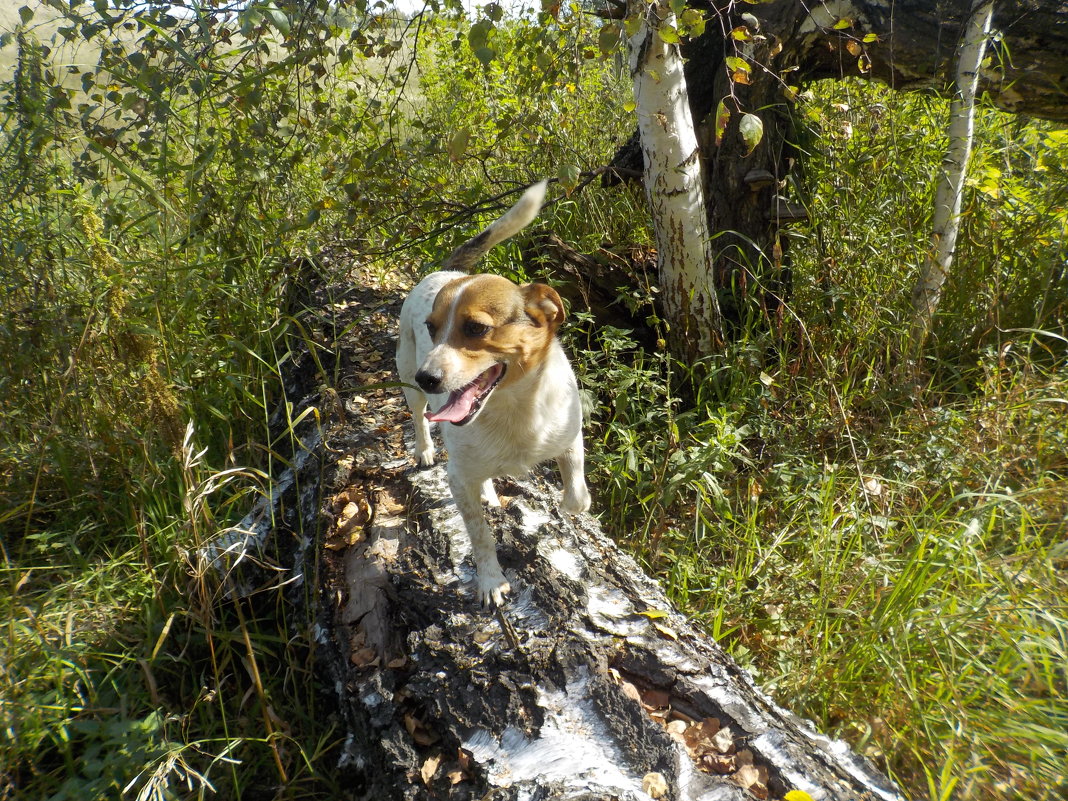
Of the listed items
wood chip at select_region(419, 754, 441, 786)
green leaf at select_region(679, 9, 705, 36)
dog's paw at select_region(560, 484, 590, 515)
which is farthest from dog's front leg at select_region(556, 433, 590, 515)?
green leaf at select_region(679, 9, 705, 36)

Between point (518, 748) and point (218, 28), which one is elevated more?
point (218, 28)

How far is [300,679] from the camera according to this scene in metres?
2.57

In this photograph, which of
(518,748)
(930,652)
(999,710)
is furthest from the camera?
(930,652)

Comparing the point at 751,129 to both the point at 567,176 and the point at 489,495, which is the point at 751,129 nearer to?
the point at 567,176

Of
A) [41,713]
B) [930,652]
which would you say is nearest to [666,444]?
[930,652]

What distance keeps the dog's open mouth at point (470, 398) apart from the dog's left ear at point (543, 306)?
9.7 inches

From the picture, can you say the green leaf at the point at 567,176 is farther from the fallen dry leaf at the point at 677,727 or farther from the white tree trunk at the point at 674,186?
the fallen dry leaf at the point at 677,727

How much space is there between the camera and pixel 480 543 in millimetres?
2506

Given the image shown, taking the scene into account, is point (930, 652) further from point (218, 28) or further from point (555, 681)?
point (218, 28)

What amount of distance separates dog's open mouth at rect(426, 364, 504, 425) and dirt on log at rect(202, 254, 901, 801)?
0.30 meters

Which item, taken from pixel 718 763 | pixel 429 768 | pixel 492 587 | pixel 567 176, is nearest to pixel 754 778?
pixel 718 763

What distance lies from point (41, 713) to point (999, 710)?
293 centimetres

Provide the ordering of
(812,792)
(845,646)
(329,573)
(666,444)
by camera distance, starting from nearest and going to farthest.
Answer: (812,792), (845,646), (329,573), (666,444)

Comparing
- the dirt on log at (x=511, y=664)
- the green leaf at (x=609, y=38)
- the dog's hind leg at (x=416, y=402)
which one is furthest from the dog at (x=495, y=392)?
the green leaf at (x=609, y=38)
